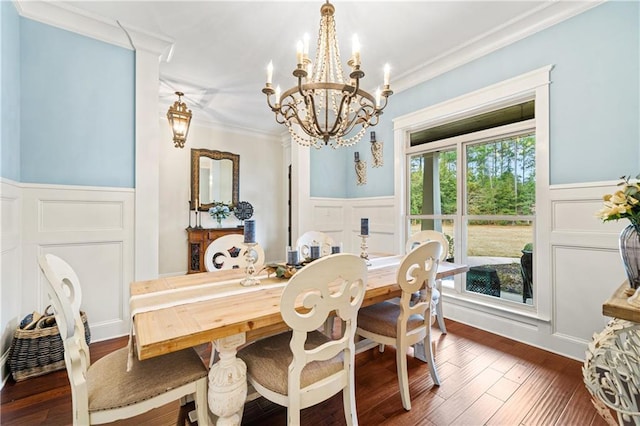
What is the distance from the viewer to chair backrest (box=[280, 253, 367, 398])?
3.34ft

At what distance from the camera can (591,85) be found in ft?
6.63

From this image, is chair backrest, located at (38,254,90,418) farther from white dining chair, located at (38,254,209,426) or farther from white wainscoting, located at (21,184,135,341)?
white wainscoting, located at (21,184,135,341)

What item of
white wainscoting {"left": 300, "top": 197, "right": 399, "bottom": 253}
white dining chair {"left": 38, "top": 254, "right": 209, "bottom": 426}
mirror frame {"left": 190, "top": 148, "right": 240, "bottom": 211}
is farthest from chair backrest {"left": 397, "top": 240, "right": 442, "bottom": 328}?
mirror frame {"left": 190, "top": 148, "right": 240, "bottom": 211}

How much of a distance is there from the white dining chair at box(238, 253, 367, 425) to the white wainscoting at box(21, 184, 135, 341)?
71.5 inches

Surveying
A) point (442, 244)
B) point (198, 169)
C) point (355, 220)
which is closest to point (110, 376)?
point (442, 244)

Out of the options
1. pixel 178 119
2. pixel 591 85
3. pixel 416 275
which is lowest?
pixel 416 275

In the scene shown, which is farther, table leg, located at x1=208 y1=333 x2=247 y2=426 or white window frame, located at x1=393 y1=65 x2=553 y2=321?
white window frame, located at x1=393 y1=65 x2=553 y2=321

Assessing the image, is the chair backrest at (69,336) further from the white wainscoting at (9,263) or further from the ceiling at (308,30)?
the ceiling at (308,30)

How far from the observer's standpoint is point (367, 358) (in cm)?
214

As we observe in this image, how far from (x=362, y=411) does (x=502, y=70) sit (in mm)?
3026

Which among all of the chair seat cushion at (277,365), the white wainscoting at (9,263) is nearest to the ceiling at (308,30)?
the white wainscoting at (9,263)

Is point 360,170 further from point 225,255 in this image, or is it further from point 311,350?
point 311,350

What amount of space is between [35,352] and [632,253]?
3416 millimetres

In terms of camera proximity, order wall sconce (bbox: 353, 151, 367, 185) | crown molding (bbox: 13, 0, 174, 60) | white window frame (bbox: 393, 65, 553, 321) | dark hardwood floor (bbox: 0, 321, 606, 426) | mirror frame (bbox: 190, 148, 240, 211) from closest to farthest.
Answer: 1. dark hardwood floor (bbox: 0, 321, 606, 426)
2. crown molding (bbox: 13, 0, 174, 60)
3. white window frame (bbox: 393, 65, 553, 321)
4. wall sconce (bbox: 353, 151, 367, 185)
5. mirror frame (bbox: 190, 148, 240, 211)
